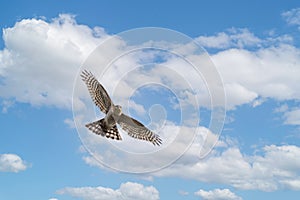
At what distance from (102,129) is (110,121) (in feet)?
2.95

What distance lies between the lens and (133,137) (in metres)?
32.4

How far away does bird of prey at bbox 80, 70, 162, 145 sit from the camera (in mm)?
31109

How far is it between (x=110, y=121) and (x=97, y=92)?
2.25 metres

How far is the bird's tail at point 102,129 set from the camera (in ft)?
104

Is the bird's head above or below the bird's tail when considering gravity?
above

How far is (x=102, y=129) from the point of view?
3189 centimetres

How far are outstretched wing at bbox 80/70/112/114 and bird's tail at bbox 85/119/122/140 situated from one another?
3.22ft

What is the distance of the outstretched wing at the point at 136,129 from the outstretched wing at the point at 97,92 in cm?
143

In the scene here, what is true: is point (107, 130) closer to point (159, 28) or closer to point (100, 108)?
point (100, 108)

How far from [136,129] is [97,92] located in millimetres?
3827

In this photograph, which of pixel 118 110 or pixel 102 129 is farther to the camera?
pixel 102 129

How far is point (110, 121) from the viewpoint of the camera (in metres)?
31.6

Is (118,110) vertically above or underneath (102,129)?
above

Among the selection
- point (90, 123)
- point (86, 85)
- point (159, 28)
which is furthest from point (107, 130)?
point (159, 28)
